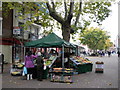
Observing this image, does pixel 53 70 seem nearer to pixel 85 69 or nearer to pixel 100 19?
pixel 85 69

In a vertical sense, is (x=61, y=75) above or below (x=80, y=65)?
below

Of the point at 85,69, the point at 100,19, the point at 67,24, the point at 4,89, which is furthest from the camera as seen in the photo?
the point at 100,19

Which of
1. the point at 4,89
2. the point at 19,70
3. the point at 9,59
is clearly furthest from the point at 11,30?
the point at 4,89

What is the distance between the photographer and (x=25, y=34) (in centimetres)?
2770

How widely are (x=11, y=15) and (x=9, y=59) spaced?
550cm

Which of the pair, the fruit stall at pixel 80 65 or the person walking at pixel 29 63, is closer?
the person walking at pixel 29 63

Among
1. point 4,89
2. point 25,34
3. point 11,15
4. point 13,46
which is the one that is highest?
point 11,15

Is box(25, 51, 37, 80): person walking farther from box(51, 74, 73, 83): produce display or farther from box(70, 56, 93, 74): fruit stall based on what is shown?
box(70, 56, 93, 74): fruit stall

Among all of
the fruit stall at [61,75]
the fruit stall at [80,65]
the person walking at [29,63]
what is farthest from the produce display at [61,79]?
the fruit stall at [80,65]

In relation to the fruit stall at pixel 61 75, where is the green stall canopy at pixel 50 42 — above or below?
above

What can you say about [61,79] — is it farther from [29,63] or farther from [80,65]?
[80,65]

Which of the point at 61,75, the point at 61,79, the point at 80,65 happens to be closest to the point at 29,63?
the point at 61,75

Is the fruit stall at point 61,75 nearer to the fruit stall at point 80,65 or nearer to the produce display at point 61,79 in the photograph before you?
the produce display at point 61,79

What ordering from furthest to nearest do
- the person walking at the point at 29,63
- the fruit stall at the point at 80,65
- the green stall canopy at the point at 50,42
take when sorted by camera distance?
the fruit stall at the point at 80,65 < the green stall canopy at the point at 50,42 < the person walking at the point at 29,63
